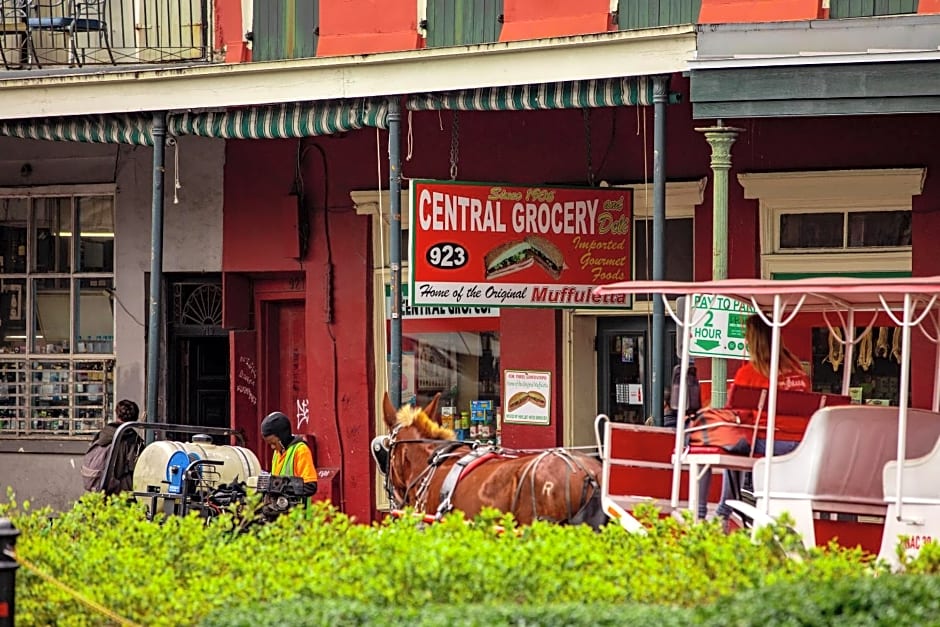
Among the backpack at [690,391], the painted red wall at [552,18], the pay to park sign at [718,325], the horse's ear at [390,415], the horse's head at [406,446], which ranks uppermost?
the painted red wall at [552,18]

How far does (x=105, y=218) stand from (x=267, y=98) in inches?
146

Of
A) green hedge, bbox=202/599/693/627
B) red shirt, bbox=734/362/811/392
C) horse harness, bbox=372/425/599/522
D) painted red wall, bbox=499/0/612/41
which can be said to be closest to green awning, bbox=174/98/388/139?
painted red wall, bbox=499/0/612/41

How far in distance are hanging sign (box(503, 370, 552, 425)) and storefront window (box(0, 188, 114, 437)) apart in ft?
14.6

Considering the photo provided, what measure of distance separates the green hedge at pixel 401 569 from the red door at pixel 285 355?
793cm

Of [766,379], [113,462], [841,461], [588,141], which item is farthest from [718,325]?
[113,462]

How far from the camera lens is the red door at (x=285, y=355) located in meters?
16.9

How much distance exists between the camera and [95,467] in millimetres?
13922

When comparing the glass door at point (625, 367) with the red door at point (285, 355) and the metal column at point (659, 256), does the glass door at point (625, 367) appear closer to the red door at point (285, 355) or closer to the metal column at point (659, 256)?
the metal column at point (659, 256)

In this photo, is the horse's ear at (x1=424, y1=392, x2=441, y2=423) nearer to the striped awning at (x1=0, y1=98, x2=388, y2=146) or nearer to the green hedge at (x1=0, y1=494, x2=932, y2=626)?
the green hedge at (x1=0, y1=494, x2=932, y2=626)

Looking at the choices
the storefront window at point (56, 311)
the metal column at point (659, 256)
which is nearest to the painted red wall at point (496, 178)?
the metal column at point (659, 256)

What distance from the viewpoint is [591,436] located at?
15445 mm

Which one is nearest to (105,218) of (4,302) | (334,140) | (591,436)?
(4,302)

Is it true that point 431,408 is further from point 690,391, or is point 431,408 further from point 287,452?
point 690,391

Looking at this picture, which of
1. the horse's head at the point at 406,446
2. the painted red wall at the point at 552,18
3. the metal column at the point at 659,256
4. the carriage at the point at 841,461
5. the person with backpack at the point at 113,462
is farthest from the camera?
the painted red wall at the point at 552,18
